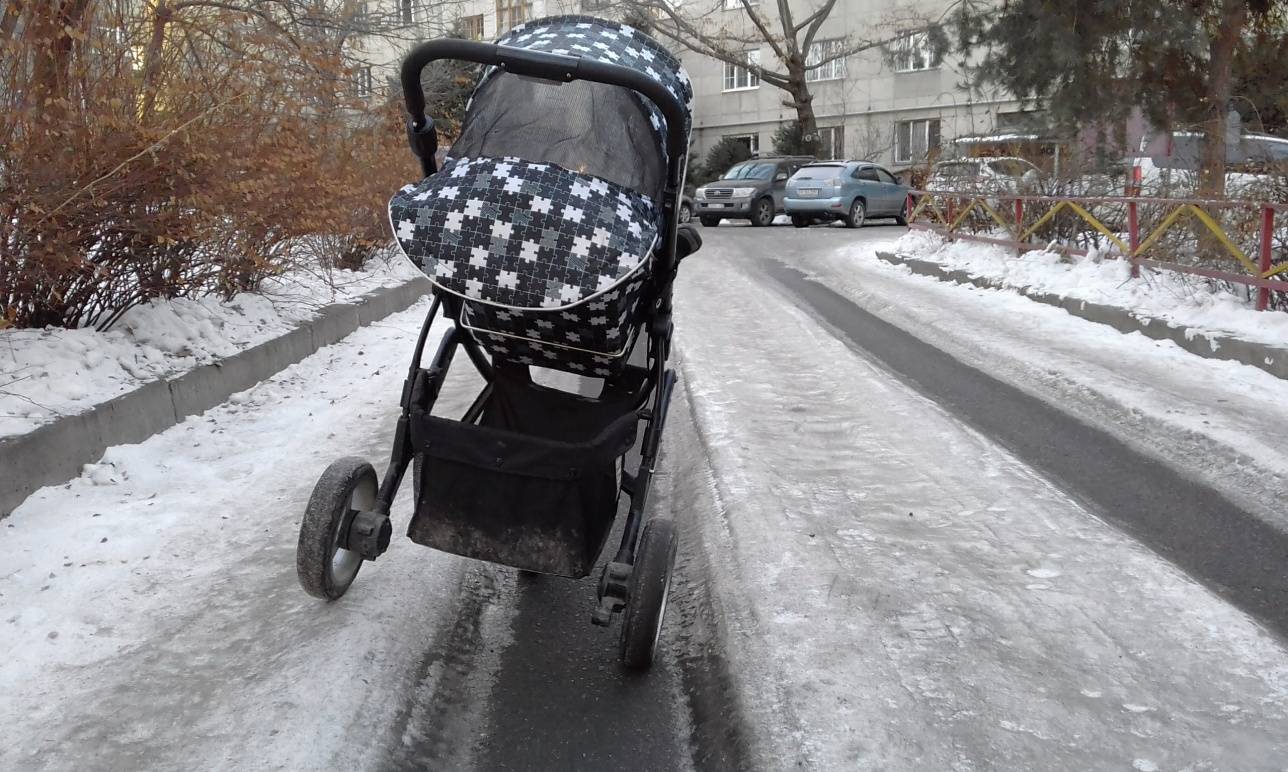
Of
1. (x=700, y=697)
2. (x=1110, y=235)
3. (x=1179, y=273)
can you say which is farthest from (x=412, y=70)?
(x=1110, y=235)

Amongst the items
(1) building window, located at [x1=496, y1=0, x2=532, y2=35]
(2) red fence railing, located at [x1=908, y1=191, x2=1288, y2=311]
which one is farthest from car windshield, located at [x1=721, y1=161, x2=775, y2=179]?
(2) red fence railing, located at [x1=908, y1=191, x2=1288, y2=311]

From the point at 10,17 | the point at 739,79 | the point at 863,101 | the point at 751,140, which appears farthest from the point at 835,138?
the point at 10,17

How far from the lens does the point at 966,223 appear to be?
53.2 ft

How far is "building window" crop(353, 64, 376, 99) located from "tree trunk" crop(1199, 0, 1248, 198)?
8577 mm

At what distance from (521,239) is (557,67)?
558 mm

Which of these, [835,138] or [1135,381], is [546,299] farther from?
[835,138]

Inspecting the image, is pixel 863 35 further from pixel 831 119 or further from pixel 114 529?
pixel 114 529

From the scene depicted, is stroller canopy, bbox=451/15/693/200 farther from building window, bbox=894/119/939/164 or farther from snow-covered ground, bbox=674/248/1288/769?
building window, bbox=894/119/939/164

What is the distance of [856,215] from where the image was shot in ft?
88.1

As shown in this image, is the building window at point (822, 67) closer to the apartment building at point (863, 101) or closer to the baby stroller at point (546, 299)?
the apartment building at point (863, 101)

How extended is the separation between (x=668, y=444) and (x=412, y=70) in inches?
122

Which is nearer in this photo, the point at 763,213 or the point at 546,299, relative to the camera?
the point at 546,299

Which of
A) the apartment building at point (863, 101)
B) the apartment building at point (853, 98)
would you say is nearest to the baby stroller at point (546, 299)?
the apartment building at point (853, 98)

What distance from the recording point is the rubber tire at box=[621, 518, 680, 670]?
136 inches
